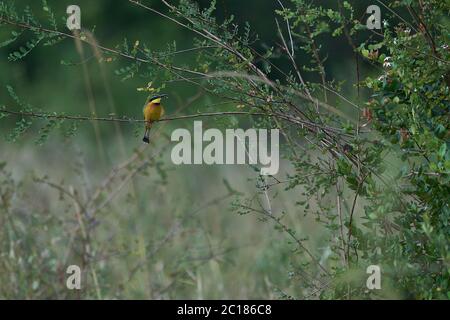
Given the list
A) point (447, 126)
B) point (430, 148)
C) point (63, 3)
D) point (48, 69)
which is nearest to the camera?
point (430, 148)

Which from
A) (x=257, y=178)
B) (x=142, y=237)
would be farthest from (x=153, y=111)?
(x=142, y=237)

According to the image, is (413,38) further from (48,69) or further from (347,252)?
(48,69)

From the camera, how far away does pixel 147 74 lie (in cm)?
318

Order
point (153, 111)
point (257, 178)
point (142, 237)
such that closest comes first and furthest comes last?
point (257, 178) → point (153, 111) → point (142, 237)

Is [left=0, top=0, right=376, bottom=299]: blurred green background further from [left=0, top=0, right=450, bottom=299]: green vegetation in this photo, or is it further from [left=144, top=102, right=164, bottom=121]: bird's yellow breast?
[left=144, top=102, right=164, bottom=121]: bird's yellow breast

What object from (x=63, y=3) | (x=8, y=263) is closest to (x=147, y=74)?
(x=8, y=263)

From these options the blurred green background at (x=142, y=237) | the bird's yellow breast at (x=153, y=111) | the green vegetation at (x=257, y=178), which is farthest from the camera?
the blurred green background at (x=142, y=237)

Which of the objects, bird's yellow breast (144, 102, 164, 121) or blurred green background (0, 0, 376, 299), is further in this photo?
blurred green background (0, 0, 376, 299)

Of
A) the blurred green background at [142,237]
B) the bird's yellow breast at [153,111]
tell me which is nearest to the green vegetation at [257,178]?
the blurred green background at [142,237]

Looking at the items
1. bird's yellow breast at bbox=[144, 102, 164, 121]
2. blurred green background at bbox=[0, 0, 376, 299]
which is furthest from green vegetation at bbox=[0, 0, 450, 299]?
bird's yellow breast at bbox=[144, 102, 164, 121]

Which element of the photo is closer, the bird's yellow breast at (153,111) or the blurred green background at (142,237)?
the bird's yellow breast at (153,111)

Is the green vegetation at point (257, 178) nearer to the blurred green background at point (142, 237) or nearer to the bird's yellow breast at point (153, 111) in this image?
the blurred green background at point (142, 237)

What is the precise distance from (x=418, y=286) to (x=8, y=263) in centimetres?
261

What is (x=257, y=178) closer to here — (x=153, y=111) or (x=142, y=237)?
(x=153, y=111)
